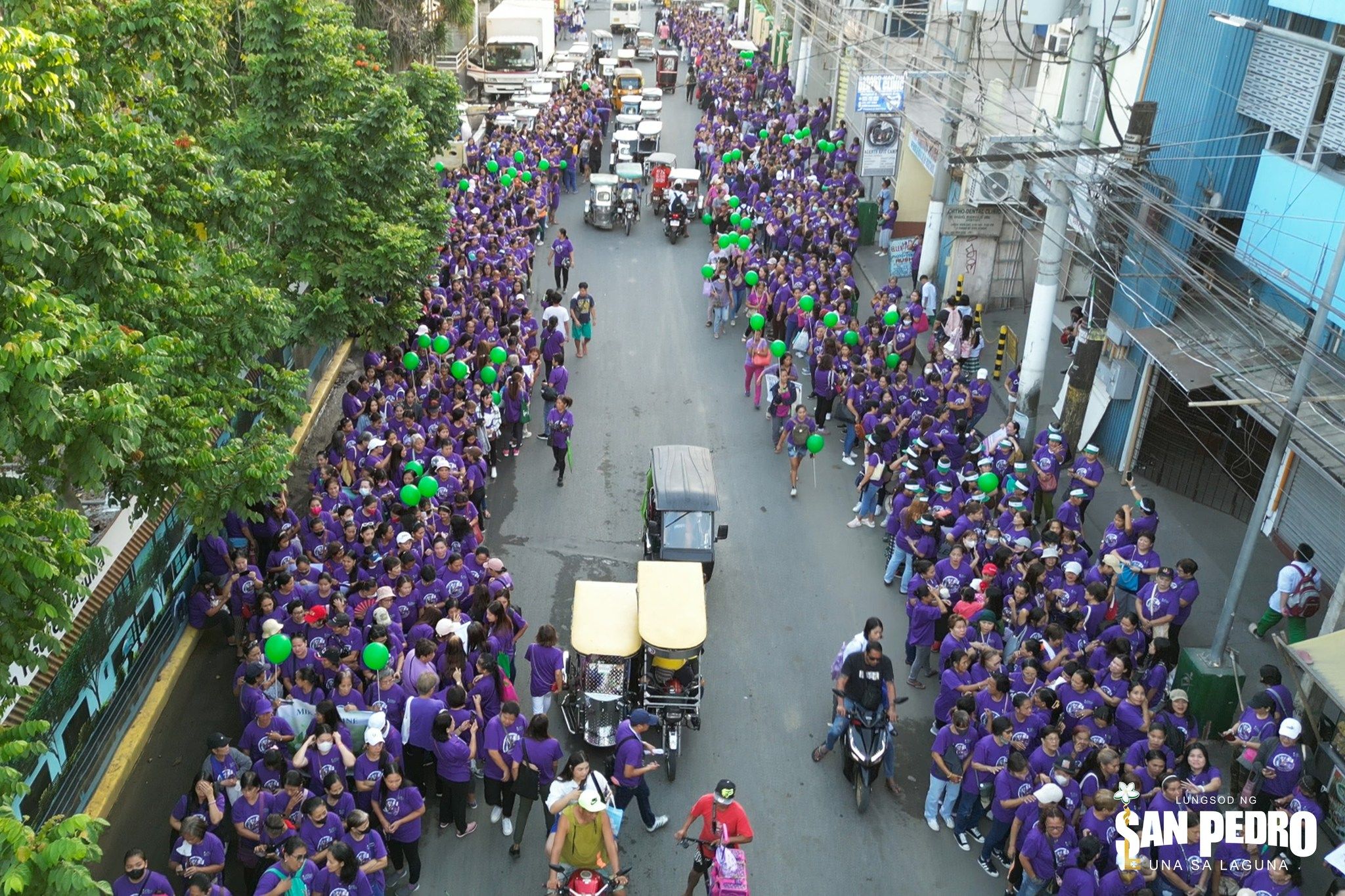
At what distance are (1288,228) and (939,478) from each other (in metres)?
5.32

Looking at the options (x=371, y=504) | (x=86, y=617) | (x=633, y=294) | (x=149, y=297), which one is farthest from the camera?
(x=633, y=294)

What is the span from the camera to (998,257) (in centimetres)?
2398

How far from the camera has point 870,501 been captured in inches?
644

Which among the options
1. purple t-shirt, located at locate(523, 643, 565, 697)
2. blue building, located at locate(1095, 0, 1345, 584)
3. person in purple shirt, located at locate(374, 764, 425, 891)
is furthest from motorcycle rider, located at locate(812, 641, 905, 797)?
blue building, located at locate(1095, 0, 1345, 584)

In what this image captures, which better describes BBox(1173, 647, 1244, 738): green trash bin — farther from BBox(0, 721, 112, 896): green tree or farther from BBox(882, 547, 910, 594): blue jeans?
BBox(0, 721, 112, 896): green tree

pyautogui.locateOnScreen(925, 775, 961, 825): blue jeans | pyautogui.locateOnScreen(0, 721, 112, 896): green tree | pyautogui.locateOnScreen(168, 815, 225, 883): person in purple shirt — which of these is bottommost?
pyautogui.locateOnScreen(925, 775, 961, 825): blue jeans

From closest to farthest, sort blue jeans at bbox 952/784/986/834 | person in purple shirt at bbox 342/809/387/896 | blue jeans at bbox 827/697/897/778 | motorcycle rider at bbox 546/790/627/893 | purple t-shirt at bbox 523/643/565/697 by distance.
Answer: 1. person in purple shirt at bbox 342/809/387/896
2. motorcycle rider at bbox 546/790/627/893
3. blue jeans at bbox 952/784/986/834
4. blue jeans at bbox 827/697/897/778
5. purple t-shirt at bbox 523/643/565/697

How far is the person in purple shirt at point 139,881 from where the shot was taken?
7703 millimetres

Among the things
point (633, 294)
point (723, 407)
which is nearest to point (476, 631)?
point (723, 407)

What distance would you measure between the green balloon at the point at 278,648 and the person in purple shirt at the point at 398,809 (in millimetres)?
1696

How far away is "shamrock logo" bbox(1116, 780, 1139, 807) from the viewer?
9133 mm

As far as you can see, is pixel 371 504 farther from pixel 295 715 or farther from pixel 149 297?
pixel 149 297

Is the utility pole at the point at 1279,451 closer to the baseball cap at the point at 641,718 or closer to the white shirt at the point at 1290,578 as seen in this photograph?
the white shirt at the point at 1290,578

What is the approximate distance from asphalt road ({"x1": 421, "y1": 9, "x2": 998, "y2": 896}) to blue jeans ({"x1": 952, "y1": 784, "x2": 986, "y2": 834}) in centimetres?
21
